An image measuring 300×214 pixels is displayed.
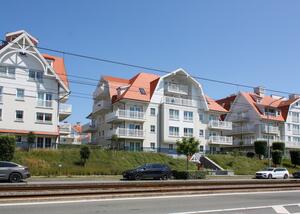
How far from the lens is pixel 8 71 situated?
53.3 meters

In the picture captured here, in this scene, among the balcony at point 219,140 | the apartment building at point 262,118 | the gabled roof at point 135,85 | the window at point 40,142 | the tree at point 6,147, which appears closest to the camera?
the tree at point 6,147

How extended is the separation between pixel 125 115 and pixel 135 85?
20.5 feet

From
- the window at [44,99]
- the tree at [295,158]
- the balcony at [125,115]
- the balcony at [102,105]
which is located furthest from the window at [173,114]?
the window at [44,99]

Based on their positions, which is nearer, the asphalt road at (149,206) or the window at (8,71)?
the asphalt road at (149,206)

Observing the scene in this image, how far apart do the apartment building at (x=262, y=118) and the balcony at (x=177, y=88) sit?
17796mm

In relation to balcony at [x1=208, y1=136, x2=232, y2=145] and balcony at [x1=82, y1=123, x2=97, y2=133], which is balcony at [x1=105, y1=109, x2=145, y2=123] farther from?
balcony at [x1=208, y1=136, x2=232, y2=145]

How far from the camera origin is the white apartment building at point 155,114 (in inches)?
2491

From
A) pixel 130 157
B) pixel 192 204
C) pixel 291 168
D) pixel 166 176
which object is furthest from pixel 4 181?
pixel 291 168

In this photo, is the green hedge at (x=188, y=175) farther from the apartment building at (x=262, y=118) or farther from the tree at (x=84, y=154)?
the apartment building at (x=262, y=118)

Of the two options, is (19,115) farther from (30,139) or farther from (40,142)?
(30,139)

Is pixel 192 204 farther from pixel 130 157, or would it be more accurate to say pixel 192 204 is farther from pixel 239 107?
pixel 239 107

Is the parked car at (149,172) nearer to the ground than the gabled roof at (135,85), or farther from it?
nearer to the ground

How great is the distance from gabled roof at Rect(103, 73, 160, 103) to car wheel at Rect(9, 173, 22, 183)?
3334 centimetres

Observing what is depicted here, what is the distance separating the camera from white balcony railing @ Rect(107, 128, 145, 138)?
60891mm
